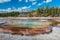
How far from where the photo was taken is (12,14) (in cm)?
174

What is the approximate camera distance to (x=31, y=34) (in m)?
1.70

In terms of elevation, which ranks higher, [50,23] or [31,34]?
[50,23]

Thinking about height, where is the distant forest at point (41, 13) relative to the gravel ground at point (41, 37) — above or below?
above

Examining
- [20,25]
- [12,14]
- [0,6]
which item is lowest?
[20,25]

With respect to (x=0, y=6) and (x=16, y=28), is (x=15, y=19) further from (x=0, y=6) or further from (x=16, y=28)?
(x=0, y=6)

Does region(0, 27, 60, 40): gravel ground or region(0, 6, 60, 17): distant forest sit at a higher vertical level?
region(0, 6, 60, 17): distant forest

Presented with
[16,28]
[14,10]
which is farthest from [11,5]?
[16,28]

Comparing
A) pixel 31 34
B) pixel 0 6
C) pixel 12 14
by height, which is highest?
pixel 0 6

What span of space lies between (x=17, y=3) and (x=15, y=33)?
1.26 feet

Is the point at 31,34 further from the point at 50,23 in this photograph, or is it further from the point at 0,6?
the point at 0,6

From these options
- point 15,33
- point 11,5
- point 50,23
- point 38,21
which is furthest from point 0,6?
point 50,23

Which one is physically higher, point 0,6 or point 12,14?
point 0,6

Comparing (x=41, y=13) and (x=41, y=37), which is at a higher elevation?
(x=41, y=13)

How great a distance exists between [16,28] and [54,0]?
594 mm
